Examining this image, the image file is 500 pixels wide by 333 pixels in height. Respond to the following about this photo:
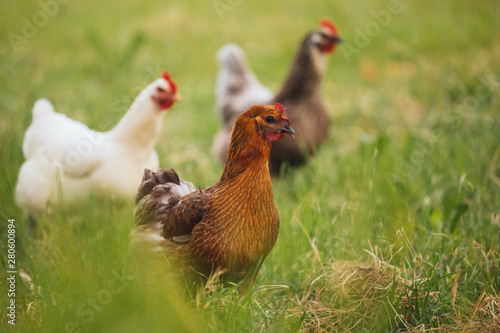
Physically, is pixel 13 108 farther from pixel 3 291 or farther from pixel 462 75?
pixel 462 75

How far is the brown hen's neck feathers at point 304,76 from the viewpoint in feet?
14.9

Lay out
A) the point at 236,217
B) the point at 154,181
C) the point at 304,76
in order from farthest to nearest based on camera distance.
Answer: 1. the point at 304,76
2. the point at 154,181
3. the point at 236,217

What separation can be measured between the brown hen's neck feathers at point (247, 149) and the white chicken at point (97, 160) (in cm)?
108

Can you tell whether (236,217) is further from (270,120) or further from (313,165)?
(313,165)

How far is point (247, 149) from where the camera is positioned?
205 centimetres

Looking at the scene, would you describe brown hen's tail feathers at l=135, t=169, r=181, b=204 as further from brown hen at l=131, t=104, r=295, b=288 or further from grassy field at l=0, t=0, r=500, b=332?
brown hen at l=131, t=104, r=295, b=288

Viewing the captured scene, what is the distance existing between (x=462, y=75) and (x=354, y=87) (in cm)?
143

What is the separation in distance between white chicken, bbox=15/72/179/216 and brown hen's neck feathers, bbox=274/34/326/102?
1793 millimetres

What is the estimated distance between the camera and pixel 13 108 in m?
4.34

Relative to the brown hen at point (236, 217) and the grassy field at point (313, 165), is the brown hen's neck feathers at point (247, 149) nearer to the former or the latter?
the brown hen at point (236, 217)

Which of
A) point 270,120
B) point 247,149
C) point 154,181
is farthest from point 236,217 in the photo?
point 154,181

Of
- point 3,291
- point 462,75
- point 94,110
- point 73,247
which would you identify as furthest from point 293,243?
point 462,75

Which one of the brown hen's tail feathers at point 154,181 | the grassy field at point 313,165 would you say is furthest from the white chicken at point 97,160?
the brown hen's tail feathers at point 154,181

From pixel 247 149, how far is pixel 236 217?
31 centimetres
